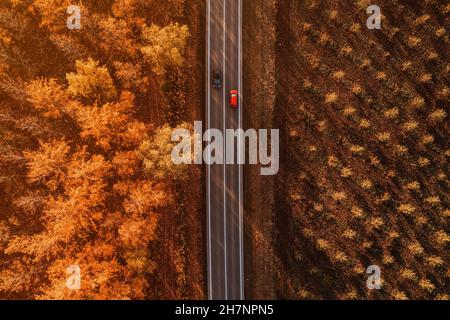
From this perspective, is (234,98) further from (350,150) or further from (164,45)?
(350,150)

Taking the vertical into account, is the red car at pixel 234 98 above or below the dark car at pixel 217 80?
below

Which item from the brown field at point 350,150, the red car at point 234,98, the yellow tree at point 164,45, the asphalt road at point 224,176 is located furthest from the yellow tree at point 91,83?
the brown field at point 350,150

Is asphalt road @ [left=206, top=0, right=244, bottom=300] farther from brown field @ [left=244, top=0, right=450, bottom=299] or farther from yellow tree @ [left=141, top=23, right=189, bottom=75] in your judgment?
yellow tree @ [left=141, top=23, right=189, bottom=75]

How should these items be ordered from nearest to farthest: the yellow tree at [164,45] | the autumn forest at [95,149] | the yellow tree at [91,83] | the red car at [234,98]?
the yellow tree at [91,83], the autumn forest at [95,149], the yellow tree at [164,45], the red car at [234,98]

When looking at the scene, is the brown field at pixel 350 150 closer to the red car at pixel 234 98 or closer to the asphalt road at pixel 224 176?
the red car at pixel 234 98

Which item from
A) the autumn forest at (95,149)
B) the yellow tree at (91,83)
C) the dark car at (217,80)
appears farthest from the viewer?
the dark car at (217,80)

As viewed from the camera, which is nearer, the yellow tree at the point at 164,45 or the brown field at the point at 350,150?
the yellow tree at the point at 164,45

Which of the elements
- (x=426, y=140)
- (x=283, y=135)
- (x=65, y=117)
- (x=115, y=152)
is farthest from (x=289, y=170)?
(x=65, y=117)

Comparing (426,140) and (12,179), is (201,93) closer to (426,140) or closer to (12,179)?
(12,179)

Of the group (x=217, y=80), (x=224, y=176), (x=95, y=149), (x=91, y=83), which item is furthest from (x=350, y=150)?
(x=91, y=83)
